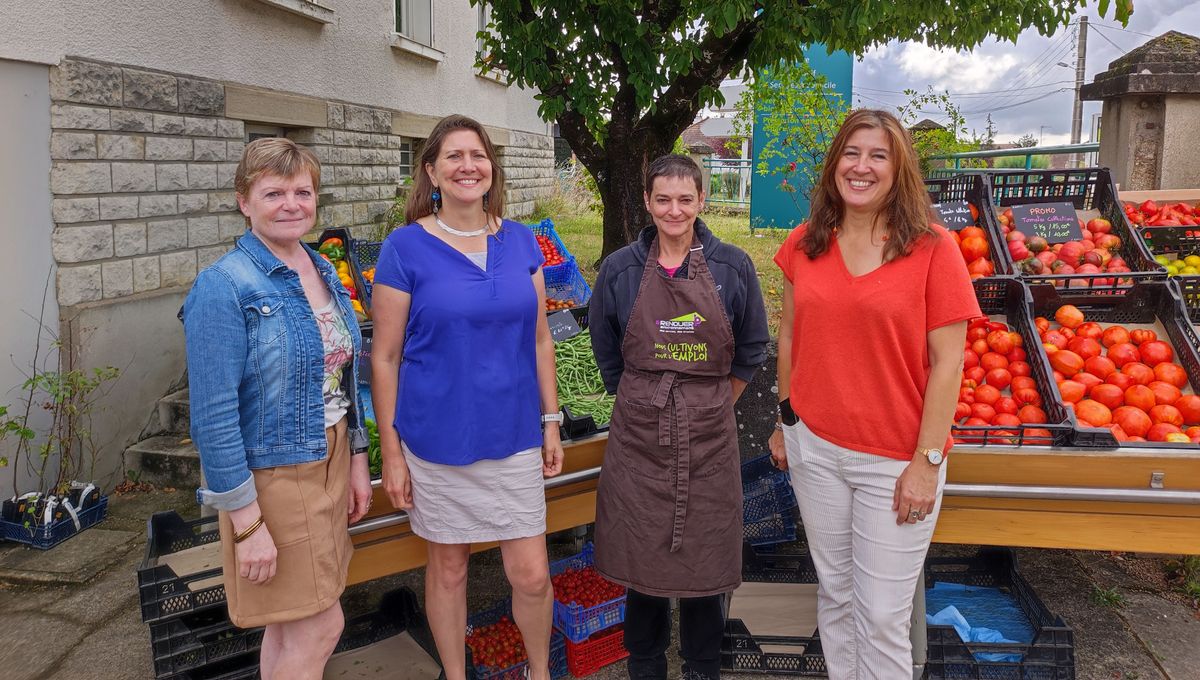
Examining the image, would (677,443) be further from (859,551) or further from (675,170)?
(675,170)

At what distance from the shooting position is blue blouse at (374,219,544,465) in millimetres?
2432

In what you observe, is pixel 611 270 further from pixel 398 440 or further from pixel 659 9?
pixel 659 9

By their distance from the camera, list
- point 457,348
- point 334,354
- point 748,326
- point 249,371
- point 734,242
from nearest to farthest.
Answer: point 249,371
point 334,354
point 457,348
point 748,326
point 734,242

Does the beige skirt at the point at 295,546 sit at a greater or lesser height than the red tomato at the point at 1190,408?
lesser

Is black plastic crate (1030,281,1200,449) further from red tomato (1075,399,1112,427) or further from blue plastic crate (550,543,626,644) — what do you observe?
blue plastic crate (550,543,626,644)

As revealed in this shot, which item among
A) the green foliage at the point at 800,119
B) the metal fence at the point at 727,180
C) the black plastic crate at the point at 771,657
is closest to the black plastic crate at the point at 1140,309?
the black plastic crate at the point at 771,657

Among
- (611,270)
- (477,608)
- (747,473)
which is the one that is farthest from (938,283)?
(477,608)

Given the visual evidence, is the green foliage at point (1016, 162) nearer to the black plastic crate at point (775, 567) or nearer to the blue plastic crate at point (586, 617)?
the black plastic crate at point (775, 567)

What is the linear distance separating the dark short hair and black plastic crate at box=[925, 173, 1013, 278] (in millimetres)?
1764

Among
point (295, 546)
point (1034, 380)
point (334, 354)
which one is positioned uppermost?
point (334, 354)

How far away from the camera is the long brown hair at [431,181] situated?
8.16 ft

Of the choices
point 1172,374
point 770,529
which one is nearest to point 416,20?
point 770,529

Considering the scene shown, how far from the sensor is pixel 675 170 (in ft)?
8.23

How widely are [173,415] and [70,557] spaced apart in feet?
4.75
